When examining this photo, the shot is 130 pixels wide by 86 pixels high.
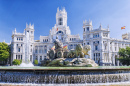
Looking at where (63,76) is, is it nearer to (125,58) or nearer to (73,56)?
(73,56)

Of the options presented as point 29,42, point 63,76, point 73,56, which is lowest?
point 63,76

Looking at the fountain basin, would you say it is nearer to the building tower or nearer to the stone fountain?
the stone fountain

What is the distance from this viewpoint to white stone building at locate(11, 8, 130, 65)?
221 feet

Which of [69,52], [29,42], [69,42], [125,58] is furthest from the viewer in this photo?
[69,42]

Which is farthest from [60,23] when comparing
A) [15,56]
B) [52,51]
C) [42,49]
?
[52,51]

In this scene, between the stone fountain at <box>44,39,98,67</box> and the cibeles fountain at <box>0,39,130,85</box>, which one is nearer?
the cibeles fountain at <box>0,39,130,85</box>

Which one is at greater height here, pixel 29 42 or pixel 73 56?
pixel 29 42

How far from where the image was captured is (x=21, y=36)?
76875mm

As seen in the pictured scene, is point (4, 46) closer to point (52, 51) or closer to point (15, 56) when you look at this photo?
point (15, 56)

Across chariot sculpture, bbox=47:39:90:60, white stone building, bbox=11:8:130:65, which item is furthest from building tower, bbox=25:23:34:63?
chariot sculpture, bbox=47:39:90:60

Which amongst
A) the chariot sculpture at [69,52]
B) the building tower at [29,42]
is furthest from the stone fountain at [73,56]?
the building tower at [29,42]

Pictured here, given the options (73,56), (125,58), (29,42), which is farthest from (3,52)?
(73,56)

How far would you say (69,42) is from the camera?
81.2 metres

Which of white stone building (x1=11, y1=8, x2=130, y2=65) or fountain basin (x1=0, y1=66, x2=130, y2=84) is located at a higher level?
white stone building (x1=11, y1=8, x2=130, y2=65)
